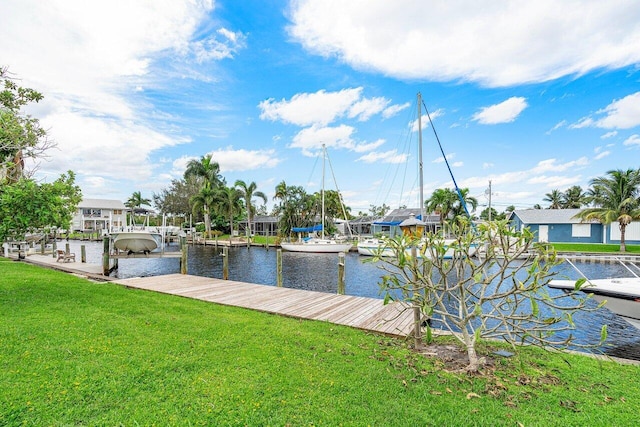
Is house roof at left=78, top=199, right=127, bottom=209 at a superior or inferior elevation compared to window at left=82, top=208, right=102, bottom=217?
superior

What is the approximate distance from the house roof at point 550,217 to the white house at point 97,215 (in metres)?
70.6

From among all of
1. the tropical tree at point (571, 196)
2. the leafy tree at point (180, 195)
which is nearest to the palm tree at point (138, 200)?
the leafy tree at point (180, 195)

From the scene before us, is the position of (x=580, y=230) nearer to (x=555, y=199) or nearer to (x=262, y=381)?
(x=555, y=199)

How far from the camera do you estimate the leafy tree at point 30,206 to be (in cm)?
638

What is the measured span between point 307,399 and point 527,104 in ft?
90.5

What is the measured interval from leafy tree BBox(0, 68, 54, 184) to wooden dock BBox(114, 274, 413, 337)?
4960 mm

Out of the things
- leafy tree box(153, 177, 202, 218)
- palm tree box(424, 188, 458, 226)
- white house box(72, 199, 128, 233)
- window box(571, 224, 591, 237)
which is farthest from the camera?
white house box(72, 199, 128, 233)

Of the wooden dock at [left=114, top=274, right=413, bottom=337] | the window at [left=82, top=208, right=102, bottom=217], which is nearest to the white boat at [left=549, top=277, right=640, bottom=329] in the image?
the wooden dock at [left=114, top=274, right=413, bottom=337]

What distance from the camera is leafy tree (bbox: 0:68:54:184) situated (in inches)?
269

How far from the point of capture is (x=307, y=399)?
3.55 meters

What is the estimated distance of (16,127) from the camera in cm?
690

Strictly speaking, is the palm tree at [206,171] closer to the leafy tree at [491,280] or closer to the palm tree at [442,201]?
the palm tree at [442,201]

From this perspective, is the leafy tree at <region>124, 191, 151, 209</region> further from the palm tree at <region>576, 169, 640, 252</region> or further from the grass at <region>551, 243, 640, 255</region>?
the palm tree at <region>576, 169, 640, 252</region>

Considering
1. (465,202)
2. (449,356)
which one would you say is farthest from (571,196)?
(449,356)
